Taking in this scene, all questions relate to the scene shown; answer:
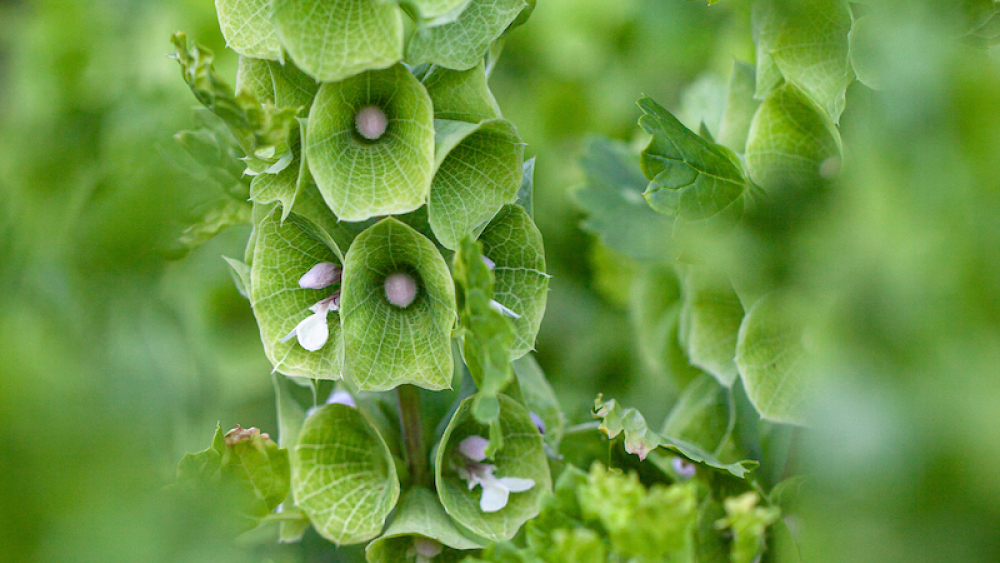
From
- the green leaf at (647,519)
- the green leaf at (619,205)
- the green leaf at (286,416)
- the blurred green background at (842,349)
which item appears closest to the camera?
the blurred green background at (842,349)

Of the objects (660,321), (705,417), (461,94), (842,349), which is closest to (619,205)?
(660,321)

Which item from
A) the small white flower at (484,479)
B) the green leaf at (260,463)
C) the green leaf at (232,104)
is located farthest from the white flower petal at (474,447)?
the green leaf at (232,104)

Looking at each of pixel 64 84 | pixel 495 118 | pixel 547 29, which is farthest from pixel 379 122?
pixel 547 29

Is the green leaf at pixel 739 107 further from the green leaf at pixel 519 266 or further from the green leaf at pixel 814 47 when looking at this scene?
the green leaf at pixel 519 266

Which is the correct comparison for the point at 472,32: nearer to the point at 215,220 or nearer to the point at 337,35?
the point at 337,35

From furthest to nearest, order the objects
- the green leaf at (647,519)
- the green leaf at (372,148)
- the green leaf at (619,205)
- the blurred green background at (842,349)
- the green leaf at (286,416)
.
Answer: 1. the green leaf at (619,205)
2. the green leaf at (286,416)
3. the green leaf at (372,148)
4. the green leaf at (647,519)
5. the blurred green background at (842,349)

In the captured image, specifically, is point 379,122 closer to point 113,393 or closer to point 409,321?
point 409,321

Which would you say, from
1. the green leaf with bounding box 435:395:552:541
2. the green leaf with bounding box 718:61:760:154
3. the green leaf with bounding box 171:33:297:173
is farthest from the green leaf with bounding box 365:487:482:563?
the green leaf with bounding box 718:61:760:154
